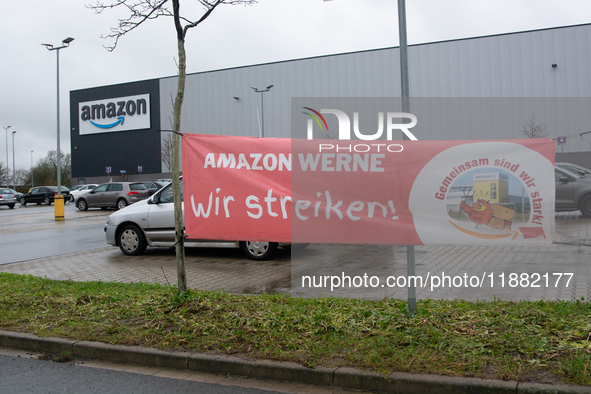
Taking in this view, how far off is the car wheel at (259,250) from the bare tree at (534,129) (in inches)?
1212

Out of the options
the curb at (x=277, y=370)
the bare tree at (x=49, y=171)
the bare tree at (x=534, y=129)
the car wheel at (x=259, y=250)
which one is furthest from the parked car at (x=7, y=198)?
the bare tree at (x=534, y=129)

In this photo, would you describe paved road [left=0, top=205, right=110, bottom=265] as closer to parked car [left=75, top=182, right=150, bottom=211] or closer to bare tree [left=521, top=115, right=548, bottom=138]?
parked car [left=75, top=182, right=150, bottom=211]

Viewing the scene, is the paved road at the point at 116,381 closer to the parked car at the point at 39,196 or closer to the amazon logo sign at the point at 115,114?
the parked car at the point at 39,196

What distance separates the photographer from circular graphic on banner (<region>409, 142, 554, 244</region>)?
507cm

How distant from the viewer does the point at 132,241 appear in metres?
10.7

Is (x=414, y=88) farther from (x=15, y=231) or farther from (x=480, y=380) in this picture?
(x=480, y=380)

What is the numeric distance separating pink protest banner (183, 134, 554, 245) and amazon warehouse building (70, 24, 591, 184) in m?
25.3

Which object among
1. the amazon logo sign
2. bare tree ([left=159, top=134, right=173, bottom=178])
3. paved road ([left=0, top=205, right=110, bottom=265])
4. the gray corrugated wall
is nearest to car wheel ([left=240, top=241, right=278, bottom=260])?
paved road ([left=0, top=205, right=110, bottom=265])

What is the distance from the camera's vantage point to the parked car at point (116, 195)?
28.4 metres

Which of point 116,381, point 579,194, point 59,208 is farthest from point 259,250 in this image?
point 59,208

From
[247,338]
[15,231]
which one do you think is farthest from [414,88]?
[247,338]

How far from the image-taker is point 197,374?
421cm

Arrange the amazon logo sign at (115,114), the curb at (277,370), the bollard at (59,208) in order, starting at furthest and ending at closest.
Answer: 1. the amazon logo sign at (115,114)
2. the bollard at (59,208)
3. the curb at (277,370)

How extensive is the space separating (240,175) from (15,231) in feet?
48.3
